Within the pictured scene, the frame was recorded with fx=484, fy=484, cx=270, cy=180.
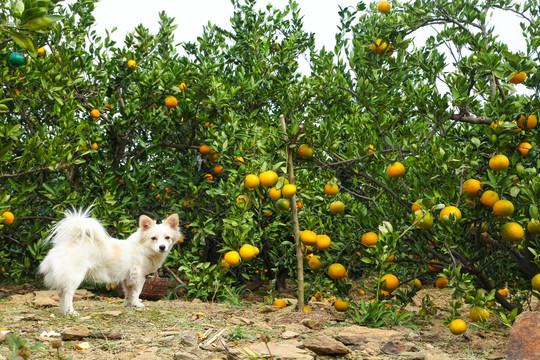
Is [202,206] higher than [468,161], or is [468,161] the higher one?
[468,161]

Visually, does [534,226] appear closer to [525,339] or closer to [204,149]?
[525,339]

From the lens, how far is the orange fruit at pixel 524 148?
3953 mm

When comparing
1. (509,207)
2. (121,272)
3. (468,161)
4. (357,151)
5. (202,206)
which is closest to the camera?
(509,207)

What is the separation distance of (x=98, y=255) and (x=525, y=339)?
372cm

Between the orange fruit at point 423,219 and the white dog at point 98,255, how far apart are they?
2.63 meters

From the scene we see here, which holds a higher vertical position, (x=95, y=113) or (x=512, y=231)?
(x=95, y=113)

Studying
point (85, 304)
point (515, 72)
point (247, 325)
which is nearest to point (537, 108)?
point (515, 72)

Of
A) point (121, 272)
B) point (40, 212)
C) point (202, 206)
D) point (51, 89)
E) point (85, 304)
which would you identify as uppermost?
point (51, 89)

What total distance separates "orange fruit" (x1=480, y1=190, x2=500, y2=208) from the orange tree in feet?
0.25

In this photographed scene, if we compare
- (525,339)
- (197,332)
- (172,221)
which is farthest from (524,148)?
(172,221)

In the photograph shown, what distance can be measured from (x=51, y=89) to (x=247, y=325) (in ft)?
11.7

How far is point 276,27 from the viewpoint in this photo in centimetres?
777

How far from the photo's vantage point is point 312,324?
387cm

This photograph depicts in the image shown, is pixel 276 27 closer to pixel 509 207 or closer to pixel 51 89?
pixel 51 89
